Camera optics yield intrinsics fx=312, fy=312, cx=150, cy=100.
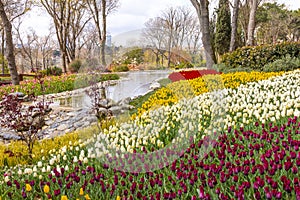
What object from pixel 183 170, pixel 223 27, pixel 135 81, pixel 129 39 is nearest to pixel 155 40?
pixel 129 39

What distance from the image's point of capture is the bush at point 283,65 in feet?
36.7

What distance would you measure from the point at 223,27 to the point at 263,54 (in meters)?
13.8

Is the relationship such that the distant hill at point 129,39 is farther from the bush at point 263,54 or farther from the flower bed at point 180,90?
the bush at point 263,54

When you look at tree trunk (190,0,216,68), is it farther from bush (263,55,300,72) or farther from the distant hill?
the distant hill

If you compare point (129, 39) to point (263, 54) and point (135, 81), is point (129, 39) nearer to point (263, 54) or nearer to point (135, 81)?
point (135, 81)

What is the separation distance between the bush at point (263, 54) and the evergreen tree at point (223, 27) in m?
13.1

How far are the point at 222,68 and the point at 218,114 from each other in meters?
8.51

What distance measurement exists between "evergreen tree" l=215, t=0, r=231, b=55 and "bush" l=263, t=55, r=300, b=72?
14476mm

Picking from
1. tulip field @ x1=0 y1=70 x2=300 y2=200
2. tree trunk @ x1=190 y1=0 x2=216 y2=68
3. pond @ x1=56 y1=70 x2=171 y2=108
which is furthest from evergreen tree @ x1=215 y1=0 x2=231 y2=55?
tulip field @ x1=0 y1=70 x2=300 y2=200

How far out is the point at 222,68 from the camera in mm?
12617


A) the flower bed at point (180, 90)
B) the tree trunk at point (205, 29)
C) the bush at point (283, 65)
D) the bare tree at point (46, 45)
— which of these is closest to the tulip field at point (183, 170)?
the flower bed at point (180, 90)

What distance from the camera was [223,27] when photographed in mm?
25312

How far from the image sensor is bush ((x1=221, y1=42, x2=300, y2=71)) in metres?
12.1

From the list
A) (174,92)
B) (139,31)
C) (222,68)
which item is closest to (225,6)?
(222,68)
